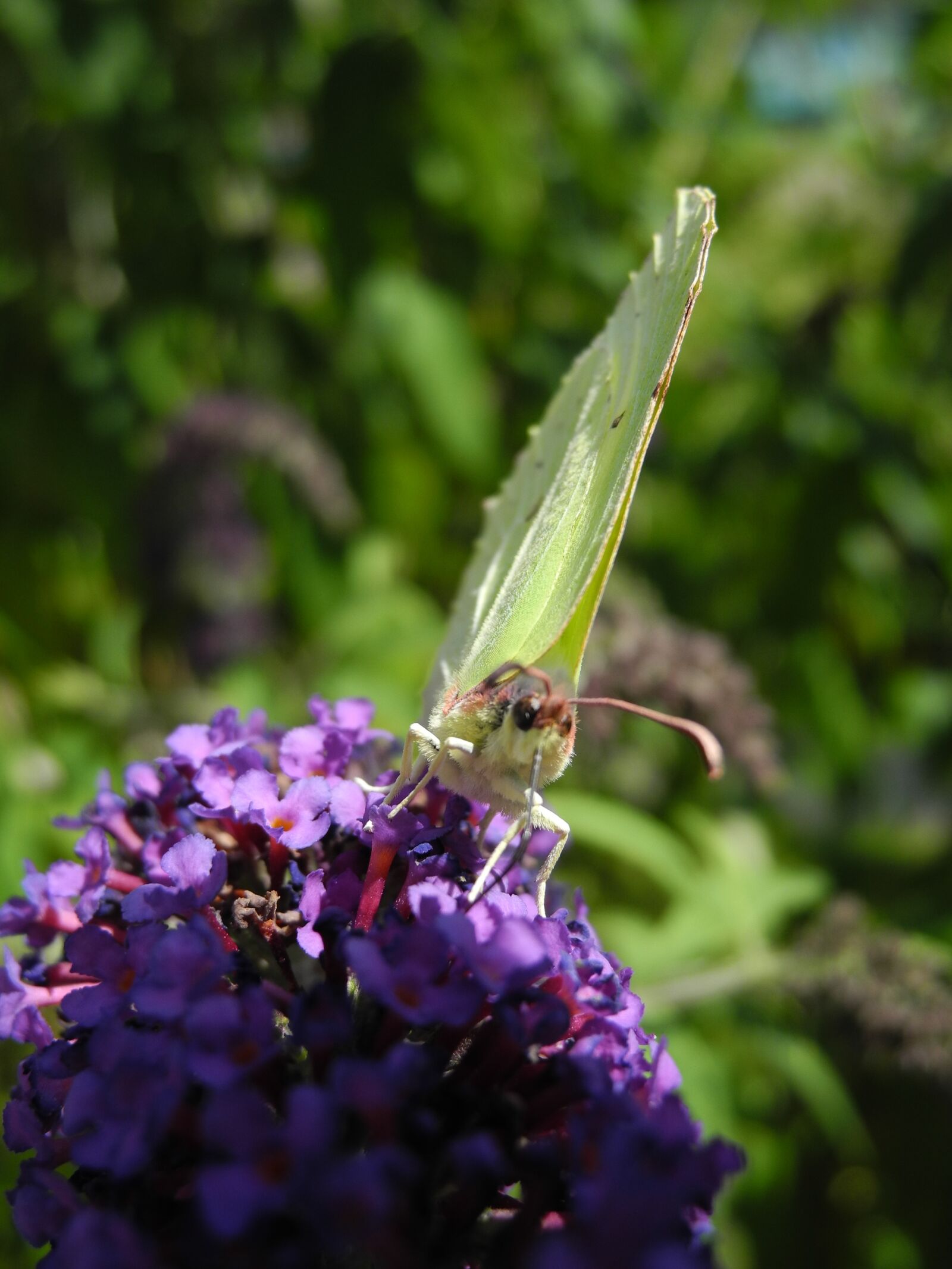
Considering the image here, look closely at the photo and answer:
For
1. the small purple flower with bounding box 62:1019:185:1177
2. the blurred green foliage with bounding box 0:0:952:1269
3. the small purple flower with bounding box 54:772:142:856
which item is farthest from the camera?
the blurred green foliage with bounding box 0:0:952:1269

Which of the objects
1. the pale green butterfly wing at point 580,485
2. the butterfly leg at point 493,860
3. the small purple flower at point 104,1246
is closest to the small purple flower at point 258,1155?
the small purple flower at point 104,1246

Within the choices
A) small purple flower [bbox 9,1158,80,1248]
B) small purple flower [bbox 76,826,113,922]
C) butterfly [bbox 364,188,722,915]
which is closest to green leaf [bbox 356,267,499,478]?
butterfly [bbox 364,188,722,915]

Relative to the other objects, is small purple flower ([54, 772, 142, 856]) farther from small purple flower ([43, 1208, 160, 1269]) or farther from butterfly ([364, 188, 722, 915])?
small purple flower ([43, 1208, 160, 1269])

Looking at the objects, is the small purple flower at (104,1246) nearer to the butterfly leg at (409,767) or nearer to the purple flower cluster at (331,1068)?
the purple flower cluster at (331,1068)

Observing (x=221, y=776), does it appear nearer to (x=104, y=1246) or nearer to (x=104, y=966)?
(x=104, y=966)

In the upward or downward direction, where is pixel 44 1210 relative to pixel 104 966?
downward

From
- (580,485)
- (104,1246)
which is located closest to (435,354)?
(580,485)

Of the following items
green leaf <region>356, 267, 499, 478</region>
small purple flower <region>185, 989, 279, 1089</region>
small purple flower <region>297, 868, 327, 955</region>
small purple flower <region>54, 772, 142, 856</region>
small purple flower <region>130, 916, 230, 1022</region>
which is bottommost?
small purple flower <region>185, 989, 279, 1089</region>
